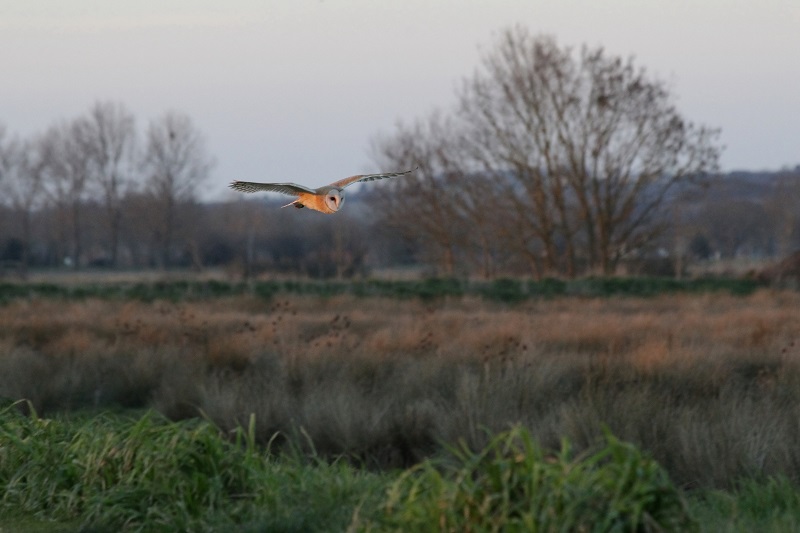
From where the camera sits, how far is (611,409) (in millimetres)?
8391

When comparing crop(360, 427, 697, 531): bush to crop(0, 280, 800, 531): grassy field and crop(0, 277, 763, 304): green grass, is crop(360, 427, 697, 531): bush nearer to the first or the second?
crop(0, 280, 800, 531): grassy field

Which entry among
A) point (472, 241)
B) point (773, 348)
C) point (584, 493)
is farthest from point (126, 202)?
point (584, 493)

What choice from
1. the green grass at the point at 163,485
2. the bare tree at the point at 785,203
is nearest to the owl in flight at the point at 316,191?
the green grass at the point at 163,485

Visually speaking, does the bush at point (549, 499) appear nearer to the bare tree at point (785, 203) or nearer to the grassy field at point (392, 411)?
the grassy field at point (392, 411)

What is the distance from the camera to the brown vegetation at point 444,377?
7945 mm

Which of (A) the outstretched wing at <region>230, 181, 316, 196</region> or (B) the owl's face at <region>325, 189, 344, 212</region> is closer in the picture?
(B) the owl's face at <region>325, 189, 344, 212</region>

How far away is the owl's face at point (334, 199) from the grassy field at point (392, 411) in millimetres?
1250

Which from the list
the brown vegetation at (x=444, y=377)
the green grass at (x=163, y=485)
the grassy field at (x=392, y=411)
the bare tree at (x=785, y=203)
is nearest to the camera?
the grassy field at (x=392, y=411)

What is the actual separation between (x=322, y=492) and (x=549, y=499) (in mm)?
1729

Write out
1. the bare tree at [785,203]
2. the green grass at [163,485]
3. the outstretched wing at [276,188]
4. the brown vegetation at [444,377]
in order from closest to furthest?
the outstretched wing at [276,188] → the green grass at [163,485] → the brown vegetation at [444,377] → the bare tree at [785,203]

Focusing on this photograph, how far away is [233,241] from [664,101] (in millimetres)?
18728

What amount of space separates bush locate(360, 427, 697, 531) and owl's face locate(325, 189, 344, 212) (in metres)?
1.30

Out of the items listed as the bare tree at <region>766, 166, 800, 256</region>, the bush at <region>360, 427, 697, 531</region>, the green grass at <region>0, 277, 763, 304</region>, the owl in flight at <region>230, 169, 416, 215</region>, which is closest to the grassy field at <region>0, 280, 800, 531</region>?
the bush at <region>360, 427, 697, 531</region>

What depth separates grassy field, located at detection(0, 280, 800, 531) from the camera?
499 centimetres
